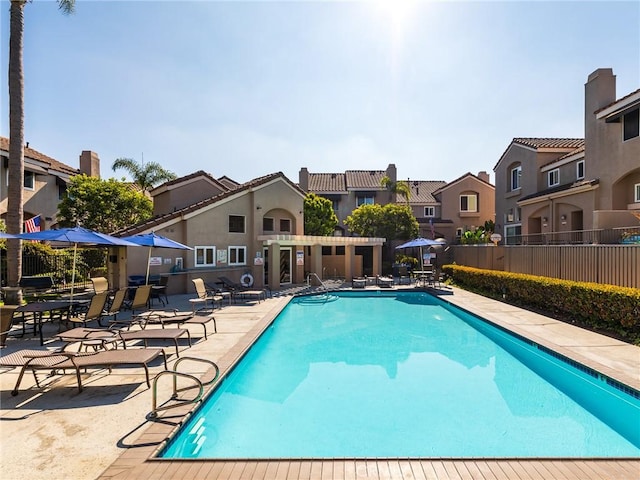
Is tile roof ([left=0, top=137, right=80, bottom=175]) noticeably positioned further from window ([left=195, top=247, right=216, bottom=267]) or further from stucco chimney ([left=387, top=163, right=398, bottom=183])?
stucco chimney ([left=387, top=163, right=398, bottom=183])

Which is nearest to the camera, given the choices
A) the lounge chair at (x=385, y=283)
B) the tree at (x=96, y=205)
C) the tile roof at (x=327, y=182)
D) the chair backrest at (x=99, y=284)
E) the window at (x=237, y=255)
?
the chair backrest at (x=99, y=284)

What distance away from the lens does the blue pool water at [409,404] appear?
558 cm

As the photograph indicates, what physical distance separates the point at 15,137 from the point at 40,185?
13205 mm

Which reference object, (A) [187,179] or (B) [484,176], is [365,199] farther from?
(A) [187,179]

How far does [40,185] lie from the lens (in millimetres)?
25391

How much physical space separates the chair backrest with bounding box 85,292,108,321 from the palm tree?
698 centimetres

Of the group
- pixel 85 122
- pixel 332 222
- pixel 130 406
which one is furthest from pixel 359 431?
pixel 332 222

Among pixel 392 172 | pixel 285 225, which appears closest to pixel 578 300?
pixel 285 225

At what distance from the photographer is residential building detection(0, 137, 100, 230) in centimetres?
2190

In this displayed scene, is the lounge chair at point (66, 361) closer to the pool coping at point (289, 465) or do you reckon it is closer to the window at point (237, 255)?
the pool coping at point (289, 465)

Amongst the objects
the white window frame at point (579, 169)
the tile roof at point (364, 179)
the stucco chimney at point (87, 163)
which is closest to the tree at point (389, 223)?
the tile roof at point (364, 179)

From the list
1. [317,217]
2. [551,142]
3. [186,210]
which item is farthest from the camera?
[317,217]

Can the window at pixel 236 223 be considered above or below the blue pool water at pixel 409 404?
above

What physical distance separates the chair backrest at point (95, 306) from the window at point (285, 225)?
1505 cm
